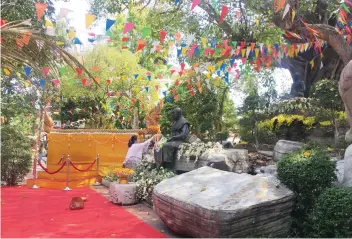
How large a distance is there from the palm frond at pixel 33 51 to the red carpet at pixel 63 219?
7.71 ft

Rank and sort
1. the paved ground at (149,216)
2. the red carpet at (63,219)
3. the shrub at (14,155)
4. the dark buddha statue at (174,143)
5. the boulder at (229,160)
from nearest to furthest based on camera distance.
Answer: the red carpet at (63,219), the paved ground at (149,216), the boulder at (229,160), the dark buddha statue at (174,143), the shrub at (14,155)

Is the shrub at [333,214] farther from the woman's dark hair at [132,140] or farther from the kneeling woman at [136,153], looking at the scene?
the woman's dark hair at [132,140]

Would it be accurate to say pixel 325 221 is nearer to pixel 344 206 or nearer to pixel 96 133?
pixel 344 206

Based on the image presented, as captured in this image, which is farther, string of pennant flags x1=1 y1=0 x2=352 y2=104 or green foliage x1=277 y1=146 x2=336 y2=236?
string of pennant flags x1=1 y1=0 x2=352 y2=104

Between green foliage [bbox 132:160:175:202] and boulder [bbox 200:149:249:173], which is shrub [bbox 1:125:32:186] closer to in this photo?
green foliage [bbox 132:160:175:202]

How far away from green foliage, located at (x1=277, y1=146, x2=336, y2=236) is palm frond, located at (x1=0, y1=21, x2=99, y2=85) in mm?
2859

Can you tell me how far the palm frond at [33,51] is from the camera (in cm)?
344

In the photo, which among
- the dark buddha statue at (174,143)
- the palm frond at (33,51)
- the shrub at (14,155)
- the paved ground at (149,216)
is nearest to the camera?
the palm frond at (33,51)

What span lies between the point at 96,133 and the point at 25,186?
2.73 meters

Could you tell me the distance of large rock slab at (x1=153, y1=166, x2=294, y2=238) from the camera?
12.2 ft

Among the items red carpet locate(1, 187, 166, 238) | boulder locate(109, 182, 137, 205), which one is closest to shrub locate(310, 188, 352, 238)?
red carpet locate(1, 187, 166, 238)

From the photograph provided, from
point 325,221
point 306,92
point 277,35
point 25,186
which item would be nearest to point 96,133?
point 25,186

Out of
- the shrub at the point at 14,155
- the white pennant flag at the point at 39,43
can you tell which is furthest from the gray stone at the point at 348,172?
the shrub at the point at 14,155

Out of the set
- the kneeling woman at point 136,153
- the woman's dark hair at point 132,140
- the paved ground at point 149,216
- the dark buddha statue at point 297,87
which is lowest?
the paved ground at point 149,216
